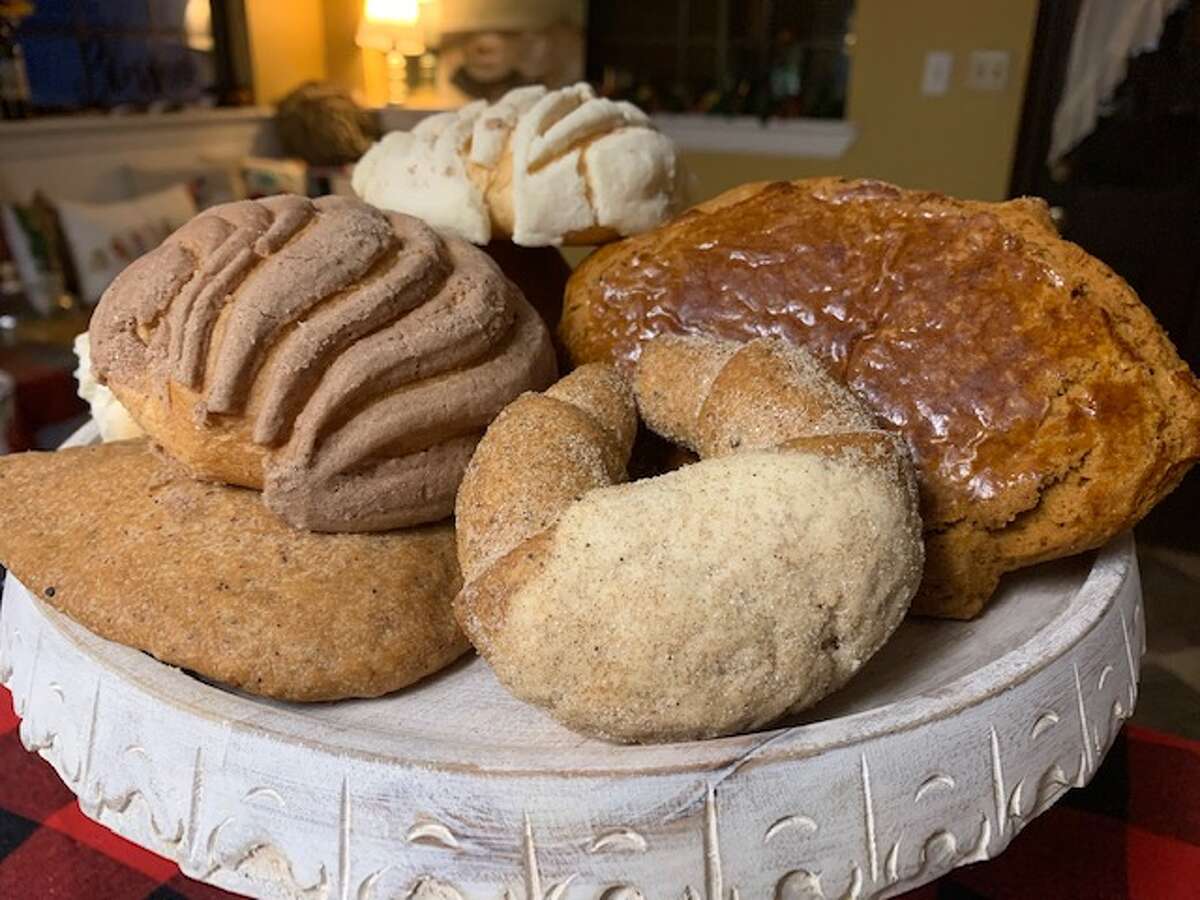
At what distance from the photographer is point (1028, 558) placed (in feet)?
1.74

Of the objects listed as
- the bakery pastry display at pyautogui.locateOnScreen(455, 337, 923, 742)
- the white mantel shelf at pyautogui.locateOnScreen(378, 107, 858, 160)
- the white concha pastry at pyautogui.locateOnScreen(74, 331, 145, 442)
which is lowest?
the white mantel shelf at pyautogui.locateOnScreen(378, 107, 858, 160)

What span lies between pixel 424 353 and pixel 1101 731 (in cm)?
34

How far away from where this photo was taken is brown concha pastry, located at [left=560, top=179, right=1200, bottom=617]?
1.69ft

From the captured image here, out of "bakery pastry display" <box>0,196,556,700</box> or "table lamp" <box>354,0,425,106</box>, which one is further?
"table lamp" <box>354,0,425,106</box>

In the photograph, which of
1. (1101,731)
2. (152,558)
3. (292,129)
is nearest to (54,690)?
(152,558)

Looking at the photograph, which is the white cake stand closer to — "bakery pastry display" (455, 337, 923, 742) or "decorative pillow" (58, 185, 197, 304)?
"bakery pastry display" (455, 337, 923, 742)

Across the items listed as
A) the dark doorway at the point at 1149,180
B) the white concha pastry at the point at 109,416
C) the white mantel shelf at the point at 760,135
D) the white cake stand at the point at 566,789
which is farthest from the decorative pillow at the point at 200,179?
the white cake stand at the point at 566,789

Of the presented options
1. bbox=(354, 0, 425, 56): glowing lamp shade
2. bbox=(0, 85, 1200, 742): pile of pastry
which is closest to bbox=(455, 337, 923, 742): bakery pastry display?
bbox=(0, 85, 1200, 742): pile of pastry

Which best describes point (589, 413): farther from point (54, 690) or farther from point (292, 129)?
point (292, 129)

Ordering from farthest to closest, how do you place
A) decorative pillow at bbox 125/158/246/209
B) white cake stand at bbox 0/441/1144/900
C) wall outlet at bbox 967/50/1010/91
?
decorative pillow at bbox 125/158/246/209 < wall outlet at bbox 967/50/1010/91 < white cake stand at bbox 0/441/1144/900

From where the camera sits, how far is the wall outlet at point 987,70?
2.54m

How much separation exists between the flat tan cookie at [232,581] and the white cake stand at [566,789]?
0.03 metres

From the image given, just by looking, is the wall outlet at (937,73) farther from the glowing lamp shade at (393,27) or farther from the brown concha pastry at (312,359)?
the brown concha pastry at (312,359)

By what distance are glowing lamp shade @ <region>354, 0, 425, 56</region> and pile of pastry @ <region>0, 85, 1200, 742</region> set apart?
3.58m
